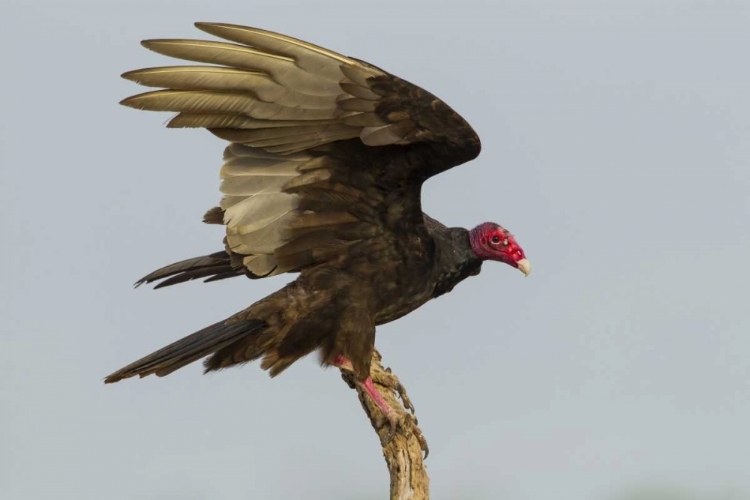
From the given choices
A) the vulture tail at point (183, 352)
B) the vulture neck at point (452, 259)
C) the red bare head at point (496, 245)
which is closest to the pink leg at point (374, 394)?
the vulture tail at point (183, 352)

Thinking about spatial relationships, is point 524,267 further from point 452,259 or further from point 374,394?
point 374,394

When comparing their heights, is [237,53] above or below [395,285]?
above

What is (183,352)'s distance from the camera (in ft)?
18.5

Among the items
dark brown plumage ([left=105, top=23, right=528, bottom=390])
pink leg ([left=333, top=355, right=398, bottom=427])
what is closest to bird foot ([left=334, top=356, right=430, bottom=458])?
pink leg ([left=333, top=355, right=398, bottom=427])

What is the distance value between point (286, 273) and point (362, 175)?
1.91 ft

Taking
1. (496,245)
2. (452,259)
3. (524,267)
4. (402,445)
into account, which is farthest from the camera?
(524,267)

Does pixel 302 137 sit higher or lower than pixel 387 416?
higher

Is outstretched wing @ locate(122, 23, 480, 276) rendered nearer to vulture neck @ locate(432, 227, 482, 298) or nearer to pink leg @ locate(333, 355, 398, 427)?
vulture neck @ locate(432, 227, 482, 298)

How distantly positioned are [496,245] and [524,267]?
0.23 meters

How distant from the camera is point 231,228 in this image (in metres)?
5.85

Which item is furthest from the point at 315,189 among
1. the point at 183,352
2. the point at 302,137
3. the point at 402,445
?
the point at 402,445

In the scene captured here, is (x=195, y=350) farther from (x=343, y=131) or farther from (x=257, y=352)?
(x=343, y=131)

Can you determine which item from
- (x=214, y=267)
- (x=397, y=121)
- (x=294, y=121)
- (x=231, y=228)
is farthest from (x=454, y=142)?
(x=214, y=267)

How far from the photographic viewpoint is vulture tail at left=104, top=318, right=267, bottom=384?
5625 millimetres
